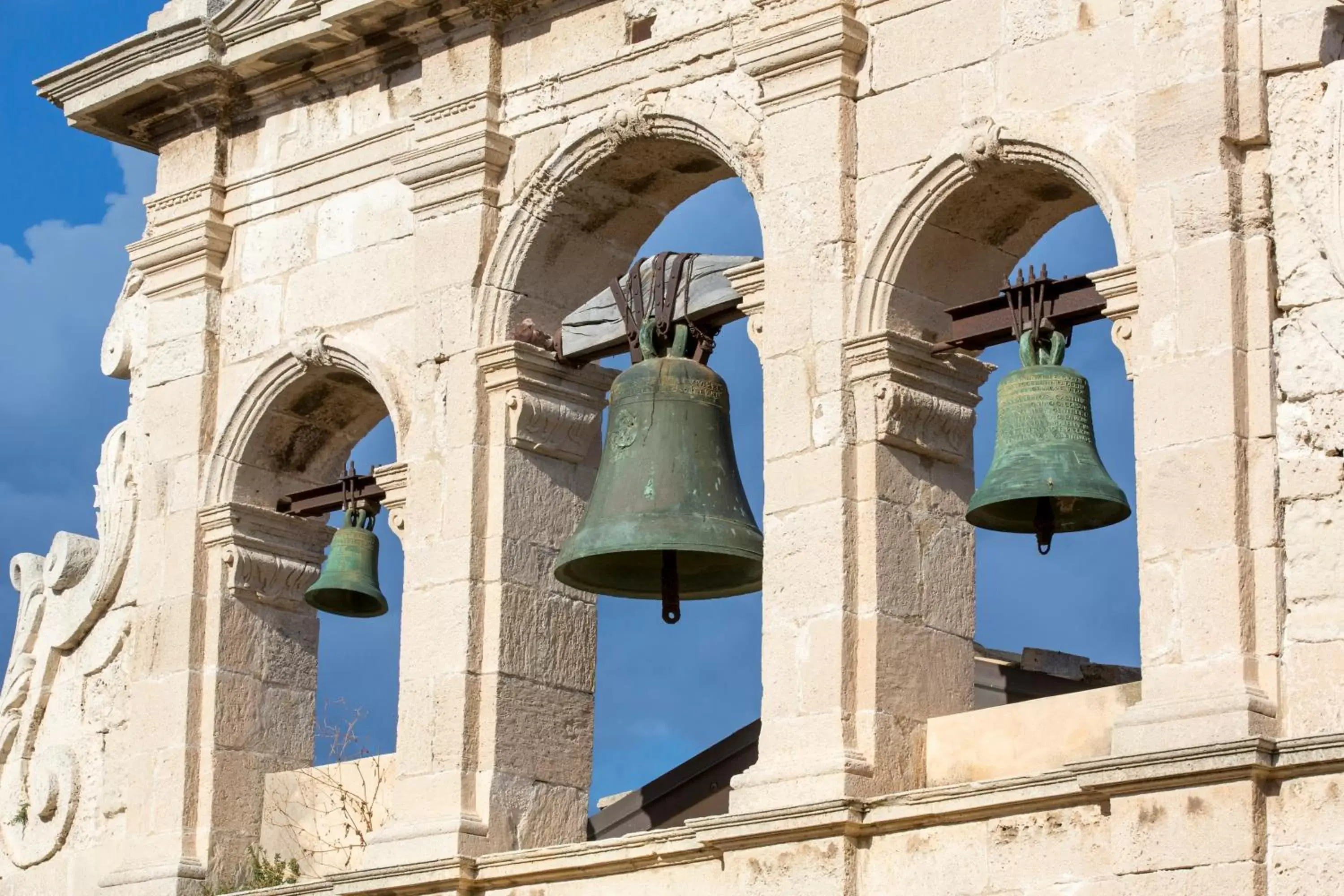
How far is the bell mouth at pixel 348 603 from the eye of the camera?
12.8 m

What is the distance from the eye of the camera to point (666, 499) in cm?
1072

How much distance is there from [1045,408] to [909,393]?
0.77m

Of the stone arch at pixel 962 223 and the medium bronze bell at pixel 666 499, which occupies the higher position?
the stone arch at pixel 962 223

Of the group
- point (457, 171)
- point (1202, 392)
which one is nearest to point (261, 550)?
point (457, 171)

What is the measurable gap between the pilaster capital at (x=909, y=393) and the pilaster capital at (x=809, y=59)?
100cm

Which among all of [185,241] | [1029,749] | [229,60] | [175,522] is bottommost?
[1029,749]

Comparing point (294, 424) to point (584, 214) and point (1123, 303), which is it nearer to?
point (584, 214)

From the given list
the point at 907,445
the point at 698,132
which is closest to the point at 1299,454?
the point at 907,445

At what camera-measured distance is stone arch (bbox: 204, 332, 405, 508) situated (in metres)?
13.0

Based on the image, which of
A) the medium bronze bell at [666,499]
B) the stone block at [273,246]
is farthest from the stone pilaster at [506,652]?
the stone block at [273,246]

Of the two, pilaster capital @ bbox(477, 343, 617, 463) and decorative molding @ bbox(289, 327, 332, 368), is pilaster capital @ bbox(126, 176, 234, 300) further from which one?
pilaster capital @ bbox(477, 343, 617, 463)

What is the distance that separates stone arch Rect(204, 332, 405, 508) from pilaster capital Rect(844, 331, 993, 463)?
2.81 m

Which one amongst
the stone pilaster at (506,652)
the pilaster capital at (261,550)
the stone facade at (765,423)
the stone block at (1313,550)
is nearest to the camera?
the stone block at (1313,550)

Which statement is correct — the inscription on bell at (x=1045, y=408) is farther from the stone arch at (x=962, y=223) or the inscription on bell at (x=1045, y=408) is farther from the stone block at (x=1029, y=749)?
the stone block at (x=1029, y=749)
